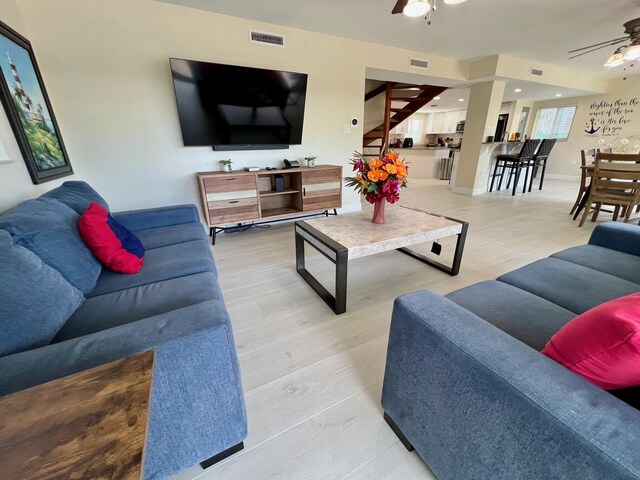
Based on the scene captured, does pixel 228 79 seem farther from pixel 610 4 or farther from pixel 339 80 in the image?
pixel 610 4

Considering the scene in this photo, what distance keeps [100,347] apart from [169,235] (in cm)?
142

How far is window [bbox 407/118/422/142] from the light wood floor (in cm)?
824

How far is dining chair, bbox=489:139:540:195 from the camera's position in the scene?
529 cm

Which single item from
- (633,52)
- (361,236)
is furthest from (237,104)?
(633,52)

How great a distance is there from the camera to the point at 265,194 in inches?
131

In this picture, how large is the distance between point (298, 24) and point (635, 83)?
8.24m

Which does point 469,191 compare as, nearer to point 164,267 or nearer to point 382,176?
point 382,176

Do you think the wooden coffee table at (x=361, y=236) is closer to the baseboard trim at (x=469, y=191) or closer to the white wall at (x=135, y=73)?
the white wall at (x=135, y=73)

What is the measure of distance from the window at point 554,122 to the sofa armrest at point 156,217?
1005 cm

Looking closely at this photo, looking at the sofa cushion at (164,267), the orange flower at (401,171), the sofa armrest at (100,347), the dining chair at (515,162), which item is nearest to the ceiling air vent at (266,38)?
the orange flower at (401,171)

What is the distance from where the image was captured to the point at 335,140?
156 inches

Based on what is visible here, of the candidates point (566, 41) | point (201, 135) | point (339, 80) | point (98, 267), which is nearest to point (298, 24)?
point (339, 80)

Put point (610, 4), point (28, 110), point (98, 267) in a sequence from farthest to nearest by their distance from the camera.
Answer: point (610, 4) → point (28, 110) → point (98, 267)

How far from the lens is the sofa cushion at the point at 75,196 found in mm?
1588
